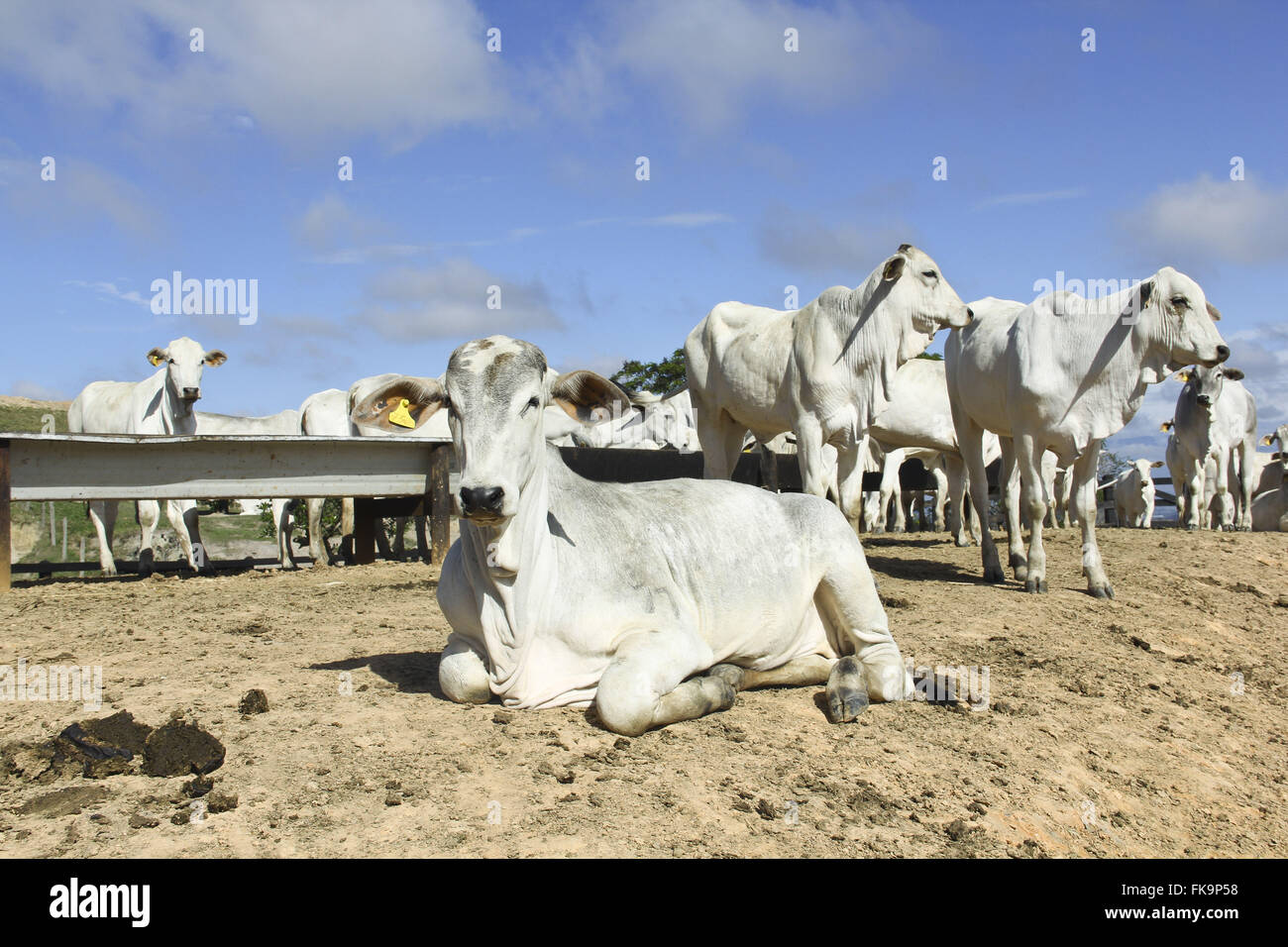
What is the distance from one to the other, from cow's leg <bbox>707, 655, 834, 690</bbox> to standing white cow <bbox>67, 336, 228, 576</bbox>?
753 centimetres

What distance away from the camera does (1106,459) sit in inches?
1486

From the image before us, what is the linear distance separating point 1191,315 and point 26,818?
26.9 feet

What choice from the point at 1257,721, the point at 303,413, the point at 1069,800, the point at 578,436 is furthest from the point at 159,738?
the point at 578,436

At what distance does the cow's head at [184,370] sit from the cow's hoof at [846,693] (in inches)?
347

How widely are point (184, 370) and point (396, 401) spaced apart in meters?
7.63

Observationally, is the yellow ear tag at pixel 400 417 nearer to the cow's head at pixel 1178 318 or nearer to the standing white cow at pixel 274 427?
the cow's head at pixel 1178 318

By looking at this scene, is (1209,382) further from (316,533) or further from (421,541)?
(316,533)

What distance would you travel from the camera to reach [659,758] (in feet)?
11.5

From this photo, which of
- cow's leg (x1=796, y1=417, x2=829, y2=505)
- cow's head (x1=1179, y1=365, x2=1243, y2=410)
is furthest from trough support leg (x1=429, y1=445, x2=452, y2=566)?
cow's head (x1=1179, y1=365, x2=1243, y2=410)

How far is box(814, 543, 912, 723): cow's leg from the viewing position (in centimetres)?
444

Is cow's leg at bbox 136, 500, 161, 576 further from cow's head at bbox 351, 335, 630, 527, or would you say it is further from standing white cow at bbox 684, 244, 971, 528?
cow's head at bbox 351, 335, 630, 527

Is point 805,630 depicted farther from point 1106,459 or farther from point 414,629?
point 1106,459

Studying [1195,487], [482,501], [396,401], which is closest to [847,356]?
[396,401]

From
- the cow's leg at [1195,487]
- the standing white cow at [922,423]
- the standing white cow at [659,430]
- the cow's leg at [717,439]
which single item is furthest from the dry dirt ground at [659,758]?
the standing white cow at [659,430]
